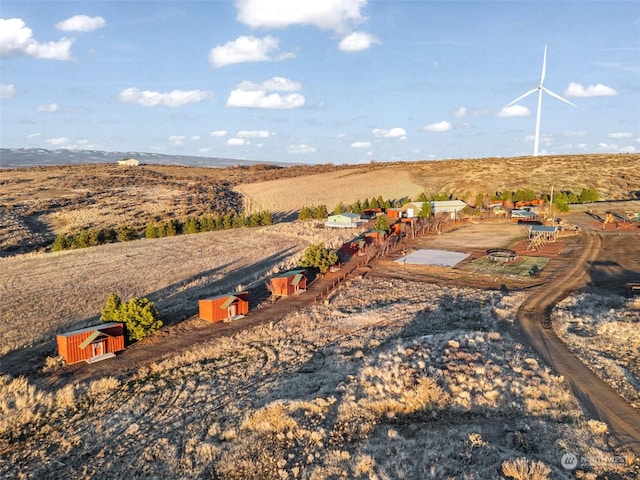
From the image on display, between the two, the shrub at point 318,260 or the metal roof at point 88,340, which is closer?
the metal roof at point 88,340

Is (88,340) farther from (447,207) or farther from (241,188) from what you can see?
(241,188)

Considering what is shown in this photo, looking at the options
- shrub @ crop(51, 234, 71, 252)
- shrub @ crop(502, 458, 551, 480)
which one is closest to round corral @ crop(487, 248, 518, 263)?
shrub @ crop(502, 458, 551, 480)

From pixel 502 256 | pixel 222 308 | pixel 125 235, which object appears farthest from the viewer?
pixel 125 235

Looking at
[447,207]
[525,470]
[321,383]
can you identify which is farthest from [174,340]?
[447,207]

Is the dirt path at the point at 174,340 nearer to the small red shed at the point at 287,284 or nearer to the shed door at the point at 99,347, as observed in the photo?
the small red shed at the point at 287,284

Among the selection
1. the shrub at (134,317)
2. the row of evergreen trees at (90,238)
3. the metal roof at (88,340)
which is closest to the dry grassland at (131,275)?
the row of evergreen trees at (90,238)

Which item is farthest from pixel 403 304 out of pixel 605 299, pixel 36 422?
pixel 36 422
